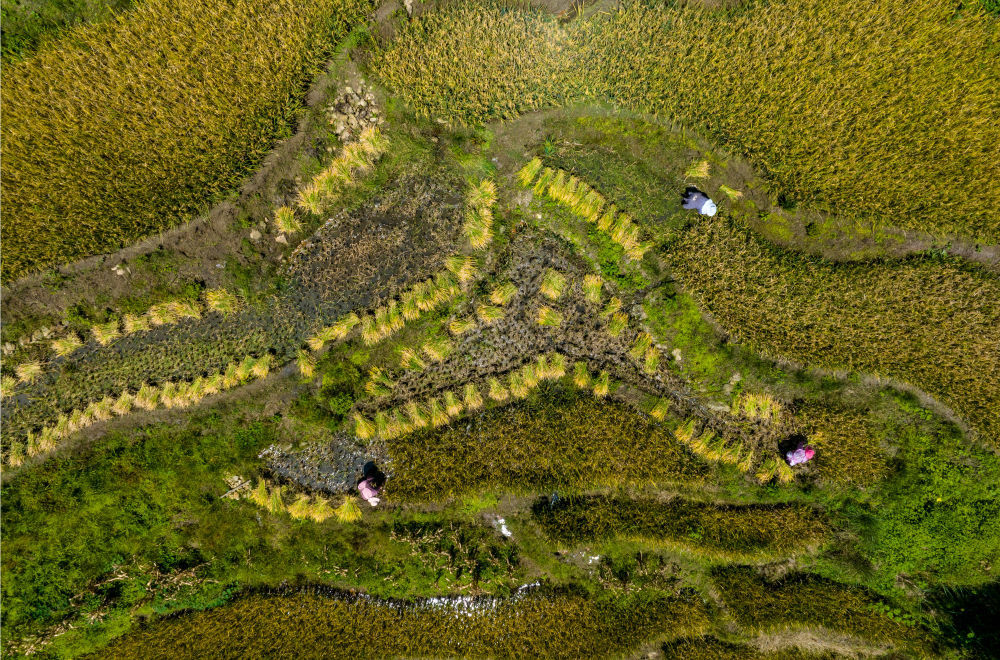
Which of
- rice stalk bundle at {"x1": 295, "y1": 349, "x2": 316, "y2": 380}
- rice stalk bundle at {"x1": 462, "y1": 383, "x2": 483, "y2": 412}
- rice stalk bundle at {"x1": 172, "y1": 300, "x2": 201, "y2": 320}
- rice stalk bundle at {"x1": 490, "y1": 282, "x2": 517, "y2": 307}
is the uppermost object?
rice stalk bundle at {"x1": 490, "y1": 282, "x2": 517, "y2": 307}

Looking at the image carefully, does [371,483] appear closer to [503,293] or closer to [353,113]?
[503,293]

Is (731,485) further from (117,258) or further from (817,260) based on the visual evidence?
(117,258)

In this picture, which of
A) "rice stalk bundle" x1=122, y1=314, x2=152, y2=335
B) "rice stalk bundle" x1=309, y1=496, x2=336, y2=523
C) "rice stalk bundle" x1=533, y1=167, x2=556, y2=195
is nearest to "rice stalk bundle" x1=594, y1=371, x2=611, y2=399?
"rice stalk bundle" x1=533, y1=167, x2=556, y2=195

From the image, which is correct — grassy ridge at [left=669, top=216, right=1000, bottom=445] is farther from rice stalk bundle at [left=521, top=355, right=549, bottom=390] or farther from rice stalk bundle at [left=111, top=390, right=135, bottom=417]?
rice stalk bundle at [left=111, top=390, right=135, bottom=417]

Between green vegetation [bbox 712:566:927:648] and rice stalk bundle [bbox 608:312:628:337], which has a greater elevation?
rice stalk bundle [bbox 608:312:628:337]

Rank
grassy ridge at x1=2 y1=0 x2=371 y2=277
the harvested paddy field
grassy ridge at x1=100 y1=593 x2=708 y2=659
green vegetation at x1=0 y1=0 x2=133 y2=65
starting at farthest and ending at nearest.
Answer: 1. grassy ridge at x1=100 y1=593 x2=708 y2=659
2. the harvested paddy field
3. grassy ridge at x1=2 y1=0 x2=371 y2=277
4. green vegetation at x1=0 y1=0 x2=133 y2=65
